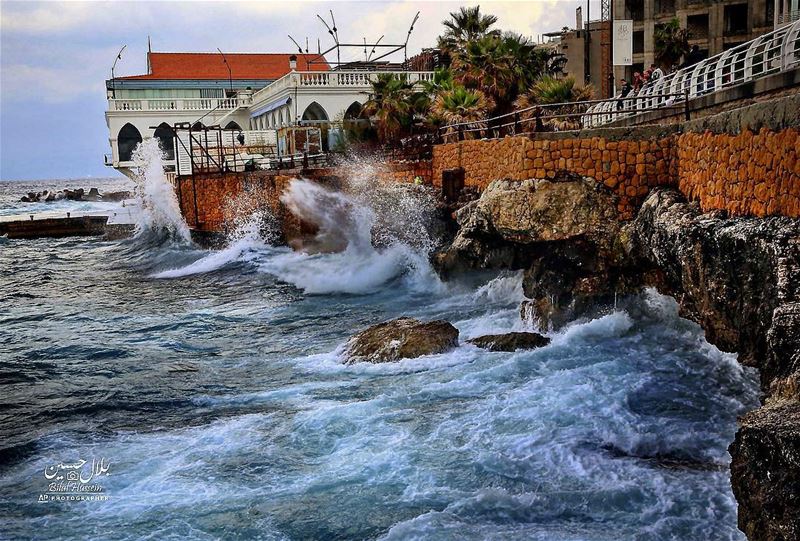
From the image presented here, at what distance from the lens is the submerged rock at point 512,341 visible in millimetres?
14500

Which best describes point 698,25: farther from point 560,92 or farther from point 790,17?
point 560,92

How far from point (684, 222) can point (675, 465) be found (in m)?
4.61

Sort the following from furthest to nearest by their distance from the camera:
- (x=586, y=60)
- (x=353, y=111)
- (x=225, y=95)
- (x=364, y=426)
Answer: (x=225, y=95)
(x=586, y=60)
(x=353, y=111)
(x=364, y=426)

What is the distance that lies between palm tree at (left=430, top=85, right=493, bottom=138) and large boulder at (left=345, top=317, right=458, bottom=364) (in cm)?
1182

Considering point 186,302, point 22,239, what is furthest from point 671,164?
point 22,239

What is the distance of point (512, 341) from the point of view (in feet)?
47.9

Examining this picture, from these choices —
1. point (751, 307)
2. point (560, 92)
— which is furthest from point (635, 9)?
point (751, 307)

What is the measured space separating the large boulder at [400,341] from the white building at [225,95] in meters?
22.8

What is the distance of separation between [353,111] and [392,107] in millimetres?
9017

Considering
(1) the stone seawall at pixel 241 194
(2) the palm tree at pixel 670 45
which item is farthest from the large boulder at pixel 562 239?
(2) the palm tree at pixel 670 45

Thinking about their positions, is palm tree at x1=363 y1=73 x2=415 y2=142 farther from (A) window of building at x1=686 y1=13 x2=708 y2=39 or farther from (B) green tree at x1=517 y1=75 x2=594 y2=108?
(A) window of building at x1=686 y1=13 x2=708 y2=39

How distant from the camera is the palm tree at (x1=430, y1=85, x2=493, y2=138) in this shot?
26000 millimetres

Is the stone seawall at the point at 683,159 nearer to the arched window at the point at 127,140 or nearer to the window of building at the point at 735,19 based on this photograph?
the window of building at the point at 735,19

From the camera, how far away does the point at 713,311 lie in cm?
1154
